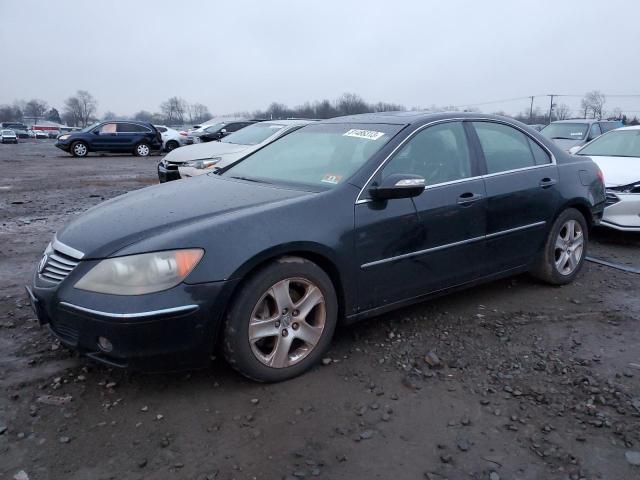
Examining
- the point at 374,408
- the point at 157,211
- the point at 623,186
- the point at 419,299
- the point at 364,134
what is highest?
the point at 364,134

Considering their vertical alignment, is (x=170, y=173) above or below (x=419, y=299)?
above

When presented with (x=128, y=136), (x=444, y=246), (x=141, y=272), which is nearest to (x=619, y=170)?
(x=444, y=246)

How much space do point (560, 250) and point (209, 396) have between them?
3.33 m

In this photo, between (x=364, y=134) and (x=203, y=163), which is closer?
(x=364, y=134)

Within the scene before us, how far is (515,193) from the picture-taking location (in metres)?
4.08

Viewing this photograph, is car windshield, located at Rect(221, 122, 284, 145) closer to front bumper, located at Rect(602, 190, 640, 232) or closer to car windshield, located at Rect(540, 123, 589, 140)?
front bumper, located at Rect(602, 190, 640, 232)

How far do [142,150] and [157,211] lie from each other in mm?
20799

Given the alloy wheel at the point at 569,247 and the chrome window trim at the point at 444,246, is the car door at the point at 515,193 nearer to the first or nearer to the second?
the chrome window trim at the point at 444,246

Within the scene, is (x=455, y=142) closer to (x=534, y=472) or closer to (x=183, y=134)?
(x=534, y=472)

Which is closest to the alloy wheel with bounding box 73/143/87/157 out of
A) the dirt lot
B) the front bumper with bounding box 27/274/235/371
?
the dirt lot

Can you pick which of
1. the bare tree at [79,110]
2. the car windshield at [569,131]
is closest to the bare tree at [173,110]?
the bare tree at [79,110]

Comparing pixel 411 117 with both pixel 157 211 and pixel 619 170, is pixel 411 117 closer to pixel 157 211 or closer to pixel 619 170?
pixel 157 211

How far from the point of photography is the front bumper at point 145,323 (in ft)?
8.46

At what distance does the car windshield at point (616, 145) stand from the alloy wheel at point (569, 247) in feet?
10.6
